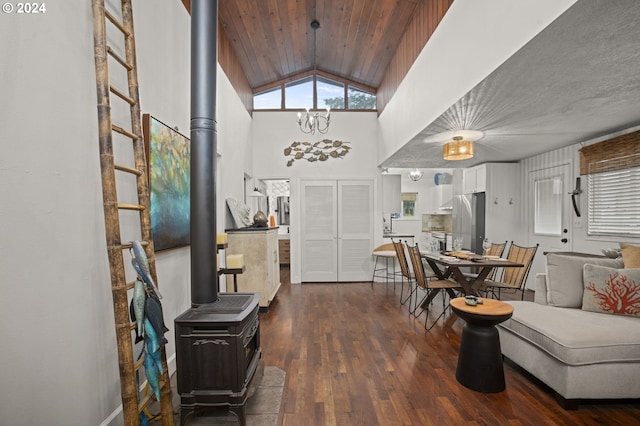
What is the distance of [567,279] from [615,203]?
1.99m

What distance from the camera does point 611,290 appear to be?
8.53 feet

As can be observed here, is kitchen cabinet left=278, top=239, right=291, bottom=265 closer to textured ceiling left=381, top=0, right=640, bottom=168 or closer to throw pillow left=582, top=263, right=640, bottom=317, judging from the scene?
textured ceiling left=381, top=0, right=640, bottom=168

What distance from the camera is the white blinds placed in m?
3.72

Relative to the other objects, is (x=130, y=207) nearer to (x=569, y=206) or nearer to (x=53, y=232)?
(x=53, y=232)

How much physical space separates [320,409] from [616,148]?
4.54m

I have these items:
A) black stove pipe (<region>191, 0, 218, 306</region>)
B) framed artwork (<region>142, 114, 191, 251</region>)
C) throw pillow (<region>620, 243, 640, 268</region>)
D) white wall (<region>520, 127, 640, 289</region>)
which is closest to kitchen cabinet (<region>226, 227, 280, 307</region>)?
framed artwork (<region>142, 114, 191, 251</region>)

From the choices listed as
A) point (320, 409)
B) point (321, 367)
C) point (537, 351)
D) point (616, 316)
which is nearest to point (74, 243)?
point (320, 409)

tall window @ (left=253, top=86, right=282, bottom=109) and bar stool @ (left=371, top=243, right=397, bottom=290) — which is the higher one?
tall window @ (left=253, top=86, right=282, bottom=109)

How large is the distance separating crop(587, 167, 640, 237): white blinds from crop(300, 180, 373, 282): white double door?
3.41 metres

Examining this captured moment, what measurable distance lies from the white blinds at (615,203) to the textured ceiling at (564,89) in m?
0.58

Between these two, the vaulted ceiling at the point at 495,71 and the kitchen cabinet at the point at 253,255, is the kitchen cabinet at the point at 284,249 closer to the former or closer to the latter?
the vaulted ceiling at the point at 495,71

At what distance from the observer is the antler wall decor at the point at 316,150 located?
20.7 ft

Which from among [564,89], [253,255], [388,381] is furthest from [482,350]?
[253,255]

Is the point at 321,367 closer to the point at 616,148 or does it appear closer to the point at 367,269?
the point at 367,269
